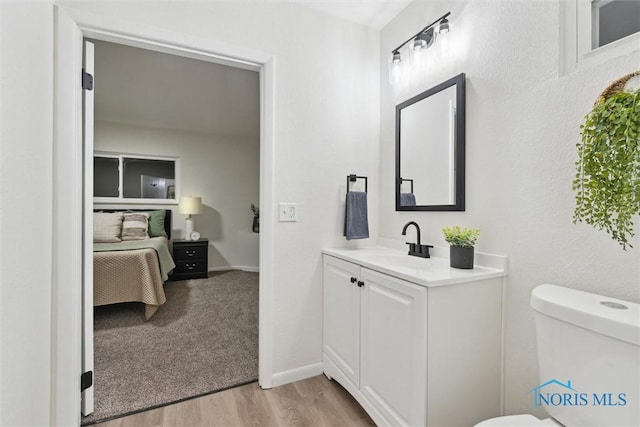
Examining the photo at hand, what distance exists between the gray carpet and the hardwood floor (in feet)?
0.25

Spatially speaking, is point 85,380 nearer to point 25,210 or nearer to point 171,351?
point 171,351

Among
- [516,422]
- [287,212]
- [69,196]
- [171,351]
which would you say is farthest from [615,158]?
[171,351]

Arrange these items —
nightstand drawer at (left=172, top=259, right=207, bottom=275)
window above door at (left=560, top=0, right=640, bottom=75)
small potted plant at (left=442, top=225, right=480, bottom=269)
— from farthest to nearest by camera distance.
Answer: nightstand drawer at (left=172, top=259, right=207, bottom=275) → small potted plant at (left=442, top=225, right=480, bottom=269) → window above door at (left=560, top=0, right=640, bottom=75)

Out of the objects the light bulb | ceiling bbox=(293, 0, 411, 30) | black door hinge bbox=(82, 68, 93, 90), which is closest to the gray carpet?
black door hinge bbox=(82, 68, 93, 90)

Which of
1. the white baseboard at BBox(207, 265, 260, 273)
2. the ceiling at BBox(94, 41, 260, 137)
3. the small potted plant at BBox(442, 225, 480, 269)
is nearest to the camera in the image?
the small potted plant at BBox(442, 225, 480, 269)

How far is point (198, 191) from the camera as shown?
509 cm

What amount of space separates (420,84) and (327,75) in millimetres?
626

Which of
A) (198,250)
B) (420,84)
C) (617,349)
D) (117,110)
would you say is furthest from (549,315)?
(117,110)

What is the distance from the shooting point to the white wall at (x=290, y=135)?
1068 millimetres

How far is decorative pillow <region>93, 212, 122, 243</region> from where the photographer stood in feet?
12.7

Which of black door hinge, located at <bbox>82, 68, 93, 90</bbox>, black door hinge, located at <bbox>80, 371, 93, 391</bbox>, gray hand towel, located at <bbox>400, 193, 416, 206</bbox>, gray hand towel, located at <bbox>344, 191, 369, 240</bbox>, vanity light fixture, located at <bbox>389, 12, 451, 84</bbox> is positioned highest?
vanity light fixture, located at <bbox>389, 12, 451, 84</bbox>

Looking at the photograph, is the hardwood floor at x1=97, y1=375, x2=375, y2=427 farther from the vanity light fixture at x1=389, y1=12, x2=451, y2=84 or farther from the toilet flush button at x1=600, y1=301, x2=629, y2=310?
the vanity light fixture at x1=389, y1=12, x2=451, y2=84

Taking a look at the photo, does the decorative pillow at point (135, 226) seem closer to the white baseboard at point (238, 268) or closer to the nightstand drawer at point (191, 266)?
the nightstand drawer at point (191, 266)

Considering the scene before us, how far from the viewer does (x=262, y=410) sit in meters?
1.62
